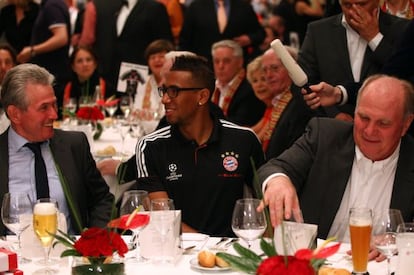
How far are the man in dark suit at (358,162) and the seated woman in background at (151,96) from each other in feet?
7.64

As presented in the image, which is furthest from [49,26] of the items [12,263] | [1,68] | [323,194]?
[12,263]

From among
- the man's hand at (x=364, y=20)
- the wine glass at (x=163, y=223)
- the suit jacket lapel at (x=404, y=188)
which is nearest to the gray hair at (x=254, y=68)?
the man's hand at (x=364, y=20)

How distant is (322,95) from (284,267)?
100 inches

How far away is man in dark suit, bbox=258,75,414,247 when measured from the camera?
134 inches

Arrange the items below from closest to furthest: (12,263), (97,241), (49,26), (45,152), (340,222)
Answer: (97,241) → (12,263) → (340,222) → (45,152) → (49,26)

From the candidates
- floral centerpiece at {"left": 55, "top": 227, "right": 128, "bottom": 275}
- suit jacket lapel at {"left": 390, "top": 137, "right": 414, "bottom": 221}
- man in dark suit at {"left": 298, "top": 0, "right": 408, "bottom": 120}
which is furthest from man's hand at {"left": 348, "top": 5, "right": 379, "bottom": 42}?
floral centerpiece at {"left": 55, "top": 227, "right": 128, "bottom": 275}

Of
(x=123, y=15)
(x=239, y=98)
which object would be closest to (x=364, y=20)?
(x=239, y=98)

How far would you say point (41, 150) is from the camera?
12.4 ft

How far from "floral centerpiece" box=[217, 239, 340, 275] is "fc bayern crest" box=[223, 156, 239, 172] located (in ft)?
5.47

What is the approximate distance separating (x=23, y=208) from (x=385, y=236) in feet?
4.02

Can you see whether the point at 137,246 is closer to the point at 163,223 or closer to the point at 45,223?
the point at 163,223

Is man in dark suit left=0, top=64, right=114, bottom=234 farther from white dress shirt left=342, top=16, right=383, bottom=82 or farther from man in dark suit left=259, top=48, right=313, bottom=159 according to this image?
white dress shirt left=342, top=16, right=383, bottom=82

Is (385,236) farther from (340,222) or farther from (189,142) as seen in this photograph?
(189,142)

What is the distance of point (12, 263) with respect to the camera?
8.72 feet
